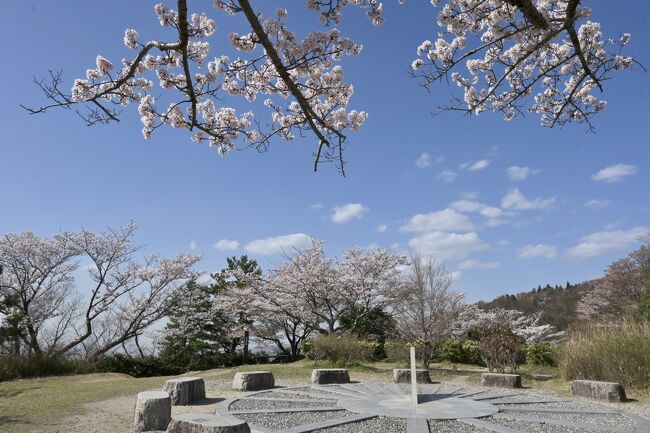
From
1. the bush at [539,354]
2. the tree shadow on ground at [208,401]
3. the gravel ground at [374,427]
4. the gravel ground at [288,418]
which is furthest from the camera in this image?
the bush at [539,354]

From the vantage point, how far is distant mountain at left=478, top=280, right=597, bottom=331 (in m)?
28.7

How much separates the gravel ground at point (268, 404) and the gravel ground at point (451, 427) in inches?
64.5

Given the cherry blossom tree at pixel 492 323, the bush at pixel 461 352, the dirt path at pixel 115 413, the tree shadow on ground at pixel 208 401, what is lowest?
the dirt path at pixel 115 413

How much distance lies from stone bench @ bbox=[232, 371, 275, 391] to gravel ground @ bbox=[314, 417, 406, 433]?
3682mm

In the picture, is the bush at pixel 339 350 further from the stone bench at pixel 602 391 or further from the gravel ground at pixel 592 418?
the gravel ground at pixel 592 418

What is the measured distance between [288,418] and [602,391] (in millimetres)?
5128

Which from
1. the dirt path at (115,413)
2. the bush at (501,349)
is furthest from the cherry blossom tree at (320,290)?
the dirt path at (115,413)

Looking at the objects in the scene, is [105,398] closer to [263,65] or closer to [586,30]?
[263,65]

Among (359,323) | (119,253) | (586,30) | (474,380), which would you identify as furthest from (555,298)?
(586,30)

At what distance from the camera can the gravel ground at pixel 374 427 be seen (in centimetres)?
508

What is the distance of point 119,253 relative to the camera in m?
18.9

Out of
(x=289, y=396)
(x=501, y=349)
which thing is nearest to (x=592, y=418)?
(x=289, y=396)

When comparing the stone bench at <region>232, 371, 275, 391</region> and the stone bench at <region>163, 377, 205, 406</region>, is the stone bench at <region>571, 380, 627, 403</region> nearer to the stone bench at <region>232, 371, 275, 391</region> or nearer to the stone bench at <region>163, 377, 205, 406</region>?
the stone bench at <region>232, 371, 275, 391</region>

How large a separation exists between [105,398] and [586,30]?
31.2ft
